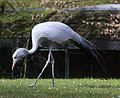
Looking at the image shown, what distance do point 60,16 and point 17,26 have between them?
214cm

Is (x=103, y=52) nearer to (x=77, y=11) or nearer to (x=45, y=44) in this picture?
(x=77, y=11)

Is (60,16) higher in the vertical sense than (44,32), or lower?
lower

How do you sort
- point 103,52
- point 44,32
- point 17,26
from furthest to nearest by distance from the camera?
1. point 17,26
2. point 103,52
3. point 44,32

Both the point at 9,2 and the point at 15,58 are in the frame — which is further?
the point at 9,2

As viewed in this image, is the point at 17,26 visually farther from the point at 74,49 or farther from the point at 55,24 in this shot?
the point at 55,24

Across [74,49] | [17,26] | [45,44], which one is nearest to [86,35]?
[74,49]

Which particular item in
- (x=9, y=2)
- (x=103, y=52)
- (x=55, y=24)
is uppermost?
(x=55, y=24)

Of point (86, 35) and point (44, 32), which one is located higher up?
point (44, 32)

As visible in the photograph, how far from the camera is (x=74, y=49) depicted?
78.0ft

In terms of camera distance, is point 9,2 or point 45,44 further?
point 9,2

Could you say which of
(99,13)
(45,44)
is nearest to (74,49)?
(99,13)

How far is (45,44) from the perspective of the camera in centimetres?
1351

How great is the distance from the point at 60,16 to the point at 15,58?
12667 mm

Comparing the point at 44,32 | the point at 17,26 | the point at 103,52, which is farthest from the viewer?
the point at 17,26
